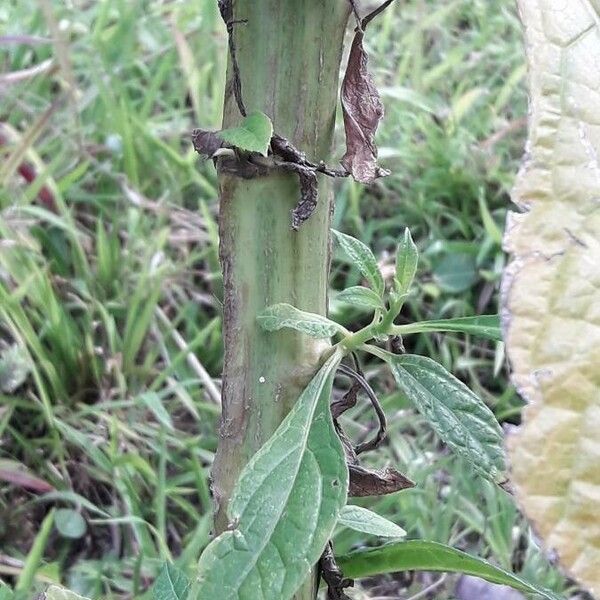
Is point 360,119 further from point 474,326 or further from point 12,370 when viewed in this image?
point 12,370

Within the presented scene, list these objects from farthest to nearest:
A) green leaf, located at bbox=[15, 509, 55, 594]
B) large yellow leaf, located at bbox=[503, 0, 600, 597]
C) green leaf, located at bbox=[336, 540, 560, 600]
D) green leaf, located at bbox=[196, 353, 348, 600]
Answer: green leaf, located at bbox=[15, 509, 55, 594] < green leaf, located at bbox=[336, 540, 560, 600] < green leaf, located at bbox=[196, 353, 348, 600] < large yellow leaf, located at bbox=[503, 0, 600, 597]

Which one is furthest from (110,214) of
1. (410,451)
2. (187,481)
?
(410,451)

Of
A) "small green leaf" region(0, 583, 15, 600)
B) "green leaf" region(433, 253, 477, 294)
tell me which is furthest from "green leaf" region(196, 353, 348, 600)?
"green leaf" region(433, 253, 477, 294)

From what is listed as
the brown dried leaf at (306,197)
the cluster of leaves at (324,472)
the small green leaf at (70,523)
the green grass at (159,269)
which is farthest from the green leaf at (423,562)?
the small green leaf at (70,523)

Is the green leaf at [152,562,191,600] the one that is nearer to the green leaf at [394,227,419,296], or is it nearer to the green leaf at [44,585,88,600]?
the green leaf at [44,585,88,600]

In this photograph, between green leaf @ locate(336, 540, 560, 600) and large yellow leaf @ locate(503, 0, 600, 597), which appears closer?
large yellow leaf @ locate(503, 0, 600, 597)

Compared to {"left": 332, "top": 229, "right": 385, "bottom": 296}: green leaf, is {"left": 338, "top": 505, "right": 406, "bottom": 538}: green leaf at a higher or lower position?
lower

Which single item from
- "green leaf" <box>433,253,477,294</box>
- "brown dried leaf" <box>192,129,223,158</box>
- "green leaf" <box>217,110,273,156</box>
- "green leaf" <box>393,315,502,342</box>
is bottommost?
"green leaf" <box>393,315,502,342</box>

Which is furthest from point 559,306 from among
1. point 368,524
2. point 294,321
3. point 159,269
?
point 159,269
